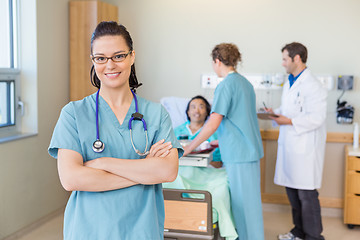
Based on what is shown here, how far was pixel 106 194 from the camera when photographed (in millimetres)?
1271

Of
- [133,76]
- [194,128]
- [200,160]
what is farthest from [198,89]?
[133,76]

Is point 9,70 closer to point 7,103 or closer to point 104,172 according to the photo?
point 7,103

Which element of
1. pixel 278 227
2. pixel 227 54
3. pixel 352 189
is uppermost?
pixel 227 54

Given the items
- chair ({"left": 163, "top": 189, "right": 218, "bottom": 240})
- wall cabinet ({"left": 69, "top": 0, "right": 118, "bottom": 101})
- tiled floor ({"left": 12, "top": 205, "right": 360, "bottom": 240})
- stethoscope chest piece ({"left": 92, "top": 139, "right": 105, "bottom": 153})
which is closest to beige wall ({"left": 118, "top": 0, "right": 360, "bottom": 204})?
tiled floor ({"left": 12, "top": 205, "right": 360, "bottom": 240})

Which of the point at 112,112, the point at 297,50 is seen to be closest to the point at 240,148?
the point at 297,50

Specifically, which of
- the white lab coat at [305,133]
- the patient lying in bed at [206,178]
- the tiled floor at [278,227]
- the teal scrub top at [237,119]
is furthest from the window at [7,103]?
the white lab coat at [305,133]

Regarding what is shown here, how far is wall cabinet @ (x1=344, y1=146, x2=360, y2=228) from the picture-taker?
11.3ft

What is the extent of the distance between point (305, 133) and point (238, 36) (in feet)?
4.00

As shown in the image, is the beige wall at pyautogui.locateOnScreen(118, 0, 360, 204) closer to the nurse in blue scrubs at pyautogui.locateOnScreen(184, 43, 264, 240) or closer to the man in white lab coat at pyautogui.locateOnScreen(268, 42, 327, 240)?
the man in white lab coat at pyautogui.locateOnScreen(268, 42, 327, 240)

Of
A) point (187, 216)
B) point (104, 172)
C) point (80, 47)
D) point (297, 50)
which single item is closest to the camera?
point (104, 172)

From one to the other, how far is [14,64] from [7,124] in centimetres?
47

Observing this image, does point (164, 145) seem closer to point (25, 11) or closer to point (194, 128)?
point (194, 128)

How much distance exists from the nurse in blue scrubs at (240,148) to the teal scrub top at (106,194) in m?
1.32

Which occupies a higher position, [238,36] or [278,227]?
[238,36]
